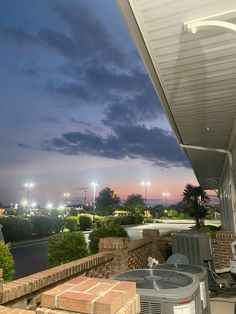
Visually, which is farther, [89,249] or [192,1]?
[89,249]

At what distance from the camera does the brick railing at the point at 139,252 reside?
6.40 metres

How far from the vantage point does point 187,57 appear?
398cm

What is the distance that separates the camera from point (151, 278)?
2875mm

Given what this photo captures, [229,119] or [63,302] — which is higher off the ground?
[229,119]

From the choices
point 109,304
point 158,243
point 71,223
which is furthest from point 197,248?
point 71,223

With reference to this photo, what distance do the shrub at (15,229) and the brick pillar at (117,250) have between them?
19.0 m

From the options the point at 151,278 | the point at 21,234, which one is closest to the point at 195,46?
the point at 151,278

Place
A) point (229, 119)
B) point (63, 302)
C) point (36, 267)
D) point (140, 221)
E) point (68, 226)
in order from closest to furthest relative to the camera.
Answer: point (63, 302), point (229, 119), point (36, 267), point (68, 226), point (140, 221)

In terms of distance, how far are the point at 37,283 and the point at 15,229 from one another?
21.0 m

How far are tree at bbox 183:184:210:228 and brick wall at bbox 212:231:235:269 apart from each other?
25.3m

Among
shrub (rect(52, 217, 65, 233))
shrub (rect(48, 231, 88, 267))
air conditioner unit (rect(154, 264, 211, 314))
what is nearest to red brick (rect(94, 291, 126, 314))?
air conditioner unit (rect(154, 264, 211, 314))

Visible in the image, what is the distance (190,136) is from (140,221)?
4396 centimetres

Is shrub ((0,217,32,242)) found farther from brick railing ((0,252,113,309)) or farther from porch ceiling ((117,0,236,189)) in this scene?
porch ceiling ((117,0,236,189))

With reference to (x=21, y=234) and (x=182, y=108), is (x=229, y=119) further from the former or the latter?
(x=21, y=234)
